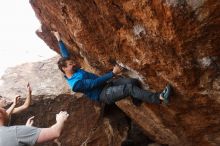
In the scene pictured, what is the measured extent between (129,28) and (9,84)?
6.00 metres

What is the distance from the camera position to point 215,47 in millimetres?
5445

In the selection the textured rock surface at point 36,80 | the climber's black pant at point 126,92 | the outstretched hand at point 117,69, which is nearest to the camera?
the climber's black pant at point 126,92

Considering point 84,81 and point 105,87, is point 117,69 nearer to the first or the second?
point 105,87

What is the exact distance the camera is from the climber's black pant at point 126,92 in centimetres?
666

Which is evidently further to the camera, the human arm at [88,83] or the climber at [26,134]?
the human arm at [88,83]

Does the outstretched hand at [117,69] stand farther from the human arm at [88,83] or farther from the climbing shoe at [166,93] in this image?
the climbing shoe at [166,93]

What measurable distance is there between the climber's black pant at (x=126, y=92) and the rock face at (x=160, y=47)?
30 centimetres

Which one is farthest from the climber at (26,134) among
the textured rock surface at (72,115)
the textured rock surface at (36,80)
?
the textured rock surface at (36,80)

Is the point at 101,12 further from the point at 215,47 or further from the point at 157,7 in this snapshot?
the point at 215,47

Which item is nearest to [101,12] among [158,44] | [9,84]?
[158,44]

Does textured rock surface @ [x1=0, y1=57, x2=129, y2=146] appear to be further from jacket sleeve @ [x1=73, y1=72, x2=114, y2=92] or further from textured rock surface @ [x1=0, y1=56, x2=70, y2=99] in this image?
jacket sleeve @ [x1=73, y1=72, x2=114, y2=92]

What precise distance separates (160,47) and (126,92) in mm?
1395

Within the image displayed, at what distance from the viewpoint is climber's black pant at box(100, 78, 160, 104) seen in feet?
21.8

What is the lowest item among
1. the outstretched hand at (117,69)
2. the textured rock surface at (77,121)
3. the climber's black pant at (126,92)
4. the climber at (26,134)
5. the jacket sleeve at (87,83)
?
the textured rock surface at (77,121)
